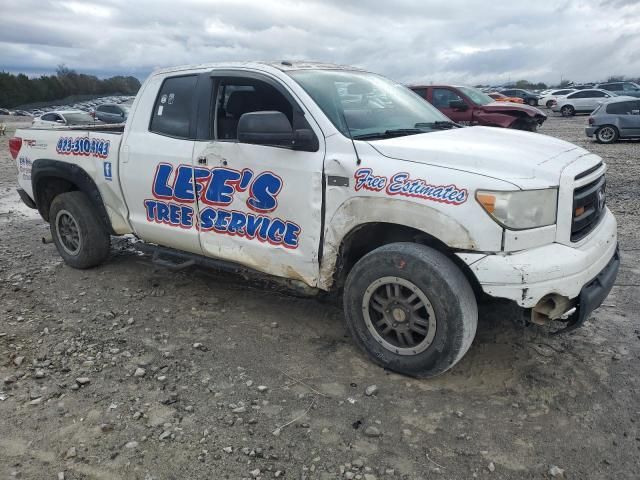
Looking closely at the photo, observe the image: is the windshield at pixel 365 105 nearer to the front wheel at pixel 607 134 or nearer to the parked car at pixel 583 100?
the front wheel at pixel 607 134

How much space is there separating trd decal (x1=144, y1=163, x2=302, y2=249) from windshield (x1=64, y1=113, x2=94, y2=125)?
56.5ft

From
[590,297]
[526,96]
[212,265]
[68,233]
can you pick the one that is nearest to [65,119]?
[68,233]

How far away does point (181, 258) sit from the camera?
441 cm

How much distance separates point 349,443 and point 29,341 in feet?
8.55

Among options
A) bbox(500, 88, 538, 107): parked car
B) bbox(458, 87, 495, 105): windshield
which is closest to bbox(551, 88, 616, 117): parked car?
bbox(500, 88, 538, 107): parked car

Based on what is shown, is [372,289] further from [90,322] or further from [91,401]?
[90,322]

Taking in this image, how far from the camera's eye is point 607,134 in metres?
16.1

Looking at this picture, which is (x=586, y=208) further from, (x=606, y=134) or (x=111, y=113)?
(x=111, y=113)

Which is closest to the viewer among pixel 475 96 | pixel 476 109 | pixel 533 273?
pixel 533 273

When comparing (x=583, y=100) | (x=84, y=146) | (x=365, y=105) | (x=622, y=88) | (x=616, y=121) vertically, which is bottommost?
(x=84, y=146)

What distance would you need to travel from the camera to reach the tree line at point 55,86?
66.9 metres

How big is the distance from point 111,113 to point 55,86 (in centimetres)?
6335

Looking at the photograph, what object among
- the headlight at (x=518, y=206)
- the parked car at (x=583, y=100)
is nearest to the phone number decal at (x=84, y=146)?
the headlight at (x=518, y=206)

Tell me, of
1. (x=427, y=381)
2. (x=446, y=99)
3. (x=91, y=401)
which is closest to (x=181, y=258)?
(x=91, y=401)
